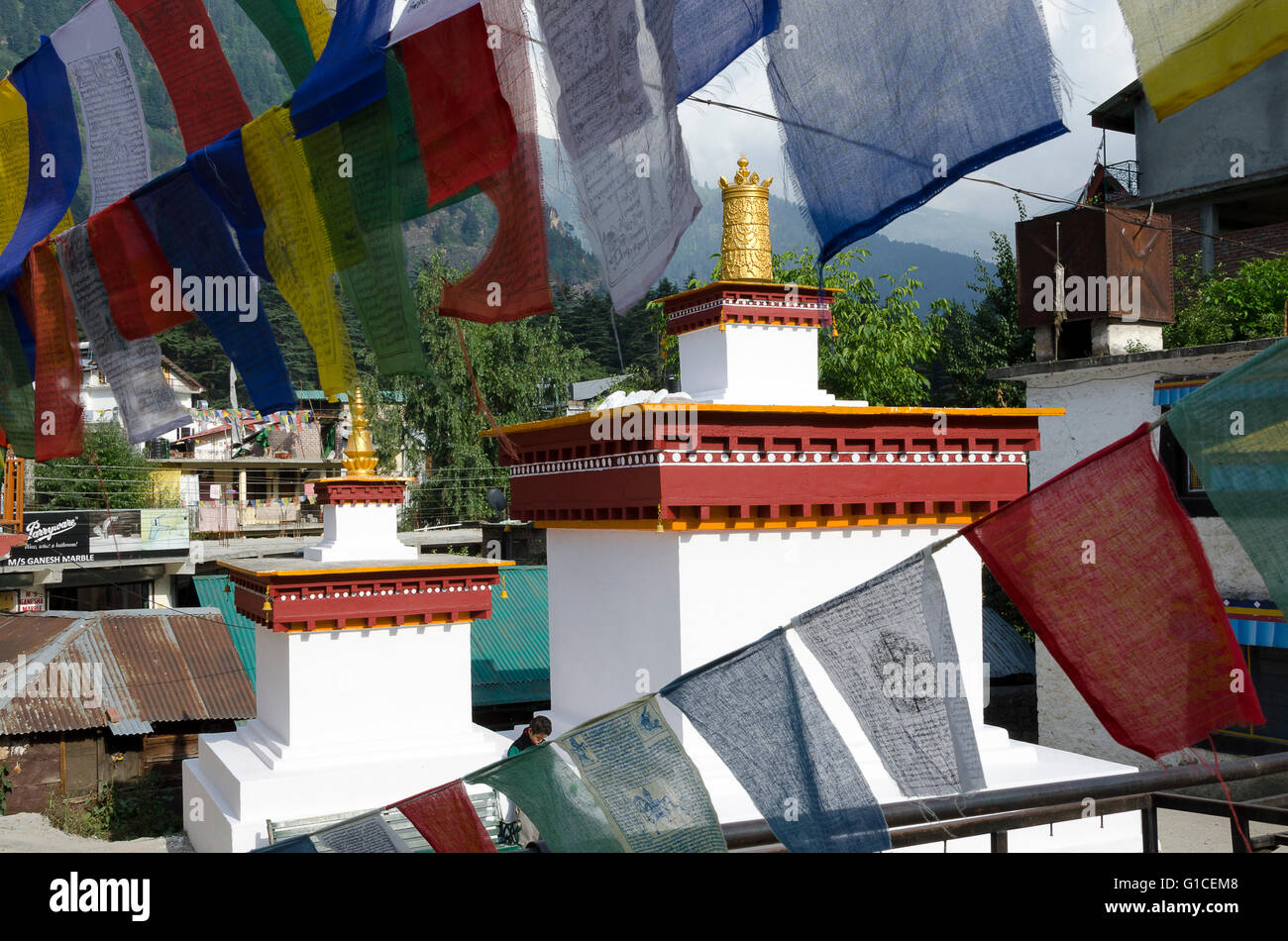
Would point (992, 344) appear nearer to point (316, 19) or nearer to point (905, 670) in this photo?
point (316, 19)

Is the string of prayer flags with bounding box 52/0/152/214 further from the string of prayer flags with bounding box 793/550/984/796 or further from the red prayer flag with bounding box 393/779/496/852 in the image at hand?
the string of prayer flags with bounding box 793/550/984/796

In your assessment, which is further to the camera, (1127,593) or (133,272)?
(133,272)

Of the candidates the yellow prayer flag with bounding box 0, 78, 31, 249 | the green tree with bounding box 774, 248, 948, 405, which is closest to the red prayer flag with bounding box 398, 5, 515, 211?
the yellow prayer flag with bounding box 0, 78, 31, 249

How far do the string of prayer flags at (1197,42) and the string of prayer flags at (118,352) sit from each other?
4868 mm

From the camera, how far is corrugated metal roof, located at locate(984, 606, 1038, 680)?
17.7 m

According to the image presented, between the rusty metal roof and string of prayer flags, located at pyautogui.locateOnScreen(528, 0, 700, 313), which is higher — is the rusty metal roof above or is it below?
below

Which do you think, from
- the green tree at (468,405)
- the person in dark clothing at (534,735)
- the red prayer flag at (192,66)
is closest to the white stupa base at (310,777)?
the person in dark clothing at (534,735)

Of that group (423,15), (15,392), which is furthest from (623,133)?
(15,392)

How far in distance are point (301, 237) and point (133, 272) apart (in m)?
1.66

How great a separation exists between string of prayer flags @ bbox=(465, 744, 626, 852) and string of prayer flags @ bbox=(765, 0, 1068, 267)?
1.70 m

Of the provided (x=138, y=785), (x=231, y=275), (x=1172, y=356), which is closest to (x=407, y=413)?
(x=138, y=785)

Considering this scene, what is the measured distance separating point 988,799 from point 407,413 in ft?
100

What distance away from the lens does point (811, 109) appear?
3143 mm

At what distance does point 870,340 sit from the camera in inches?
870
